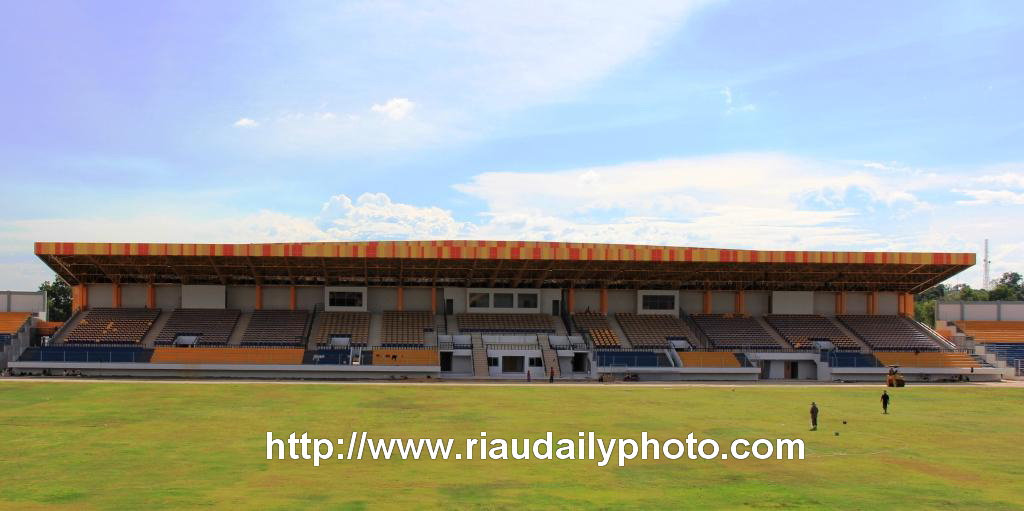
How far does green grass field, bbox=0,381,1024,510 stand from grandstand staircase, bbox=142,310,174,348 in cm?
1787

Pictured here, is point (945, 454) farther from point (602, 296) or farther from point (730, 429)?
point (602, 296)

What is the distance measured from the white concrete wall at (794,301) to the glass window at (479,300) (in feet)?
94.8

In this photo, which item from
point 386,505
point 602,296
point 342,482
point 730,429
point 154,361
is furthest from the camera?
point 602,296

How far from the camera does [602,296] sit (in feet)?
265

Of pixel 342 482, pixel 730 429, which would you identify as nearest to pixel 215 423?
pixel 342 482

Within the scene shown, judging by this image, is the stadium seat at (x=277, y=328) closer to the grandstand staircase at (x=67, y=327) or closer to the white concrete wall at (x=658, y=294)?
the grandstand staircase at (x=67, y=327)

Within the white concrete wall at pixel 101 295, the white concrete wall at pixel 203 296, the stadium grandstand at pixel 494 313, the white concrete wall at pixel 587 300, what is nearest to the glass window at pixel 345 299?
the stadium grandstand at pixel 494 313

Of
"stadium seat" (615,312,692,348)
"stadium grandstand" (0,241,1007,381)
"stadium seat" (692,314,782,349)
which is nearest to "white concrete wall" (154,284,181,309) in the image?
"stadium grandstand" (0,241,1007,381)

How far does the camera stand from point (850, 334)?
260 feet

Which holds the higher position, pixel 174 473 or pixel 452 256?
pixel 452 256

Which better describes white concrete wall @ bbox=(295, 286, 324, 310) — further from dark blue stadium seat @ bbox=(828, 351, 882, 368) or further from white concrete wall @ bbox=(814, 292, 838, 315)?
white concrete wall @ bbox=(814, 292, 838, 315)

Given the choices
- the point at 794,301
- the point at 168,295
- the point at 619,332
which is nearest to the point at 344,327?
the point at 168,295

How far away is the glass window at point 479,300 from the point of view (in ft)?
258

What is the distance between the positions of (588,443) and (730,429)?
26.2ft
